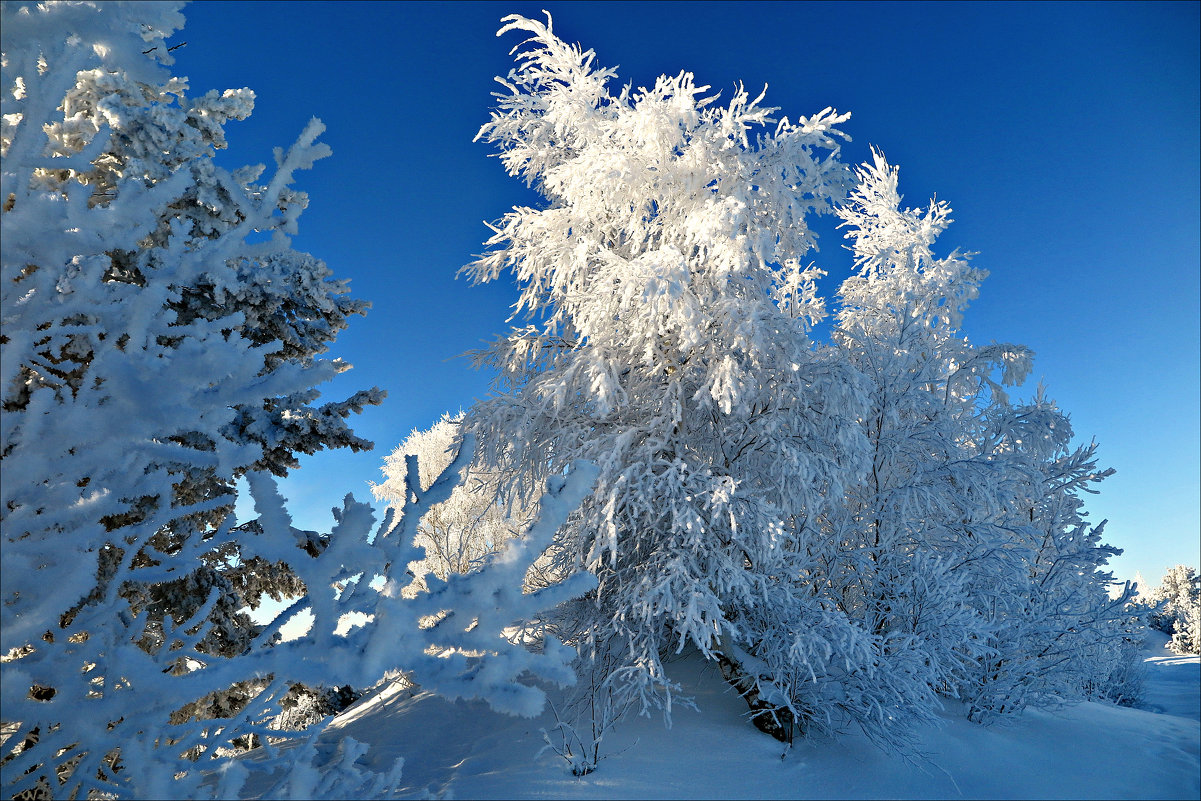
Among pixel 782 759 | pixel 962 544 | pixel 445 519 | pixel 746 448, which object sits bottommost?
pixel 782 759

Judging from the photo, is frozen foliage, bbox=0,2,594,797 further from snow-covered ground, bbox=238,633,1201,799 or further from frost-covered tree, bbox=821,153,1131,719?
frost-covered tree, bbox=821,153,1131,719

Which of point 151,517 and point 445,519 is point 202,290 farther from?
point 445,519

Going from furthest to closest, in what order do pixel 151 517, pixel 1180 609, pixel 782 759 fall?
1. pixel 1180 609
2. pixel 782 759
3. pixel 151 517

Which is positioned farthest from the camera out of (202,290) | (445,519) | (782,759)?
(445,519)

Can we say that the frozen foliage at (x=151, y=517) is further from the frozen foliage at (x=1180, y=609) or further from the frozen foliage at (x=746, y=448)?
the frozen foliage at (x=1180, y=609)

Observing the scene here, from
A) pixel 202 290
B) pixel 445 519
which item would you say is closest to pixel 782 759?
pixel 202 290

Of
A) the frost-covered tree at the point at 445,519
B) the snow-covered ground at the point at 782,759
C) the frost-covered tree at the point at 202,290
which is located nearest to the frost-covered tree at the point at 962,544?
the snow-covered ground at the point at 782,759

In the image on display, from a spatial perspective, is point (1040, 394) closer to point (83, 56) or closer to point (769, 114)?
point (769, 114)

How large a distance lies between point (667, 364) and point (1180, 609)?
28.3m

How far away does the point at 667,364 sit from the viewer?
7.14 m

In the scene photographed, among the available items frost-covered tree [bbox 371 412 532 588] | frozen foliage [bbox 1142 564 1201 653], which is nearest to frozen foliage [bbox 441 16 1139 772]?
frost-covered tree [bbox 371 412 532 588]

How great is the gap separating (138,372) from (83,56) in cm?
122

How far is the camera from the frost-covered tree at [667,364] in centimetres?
601

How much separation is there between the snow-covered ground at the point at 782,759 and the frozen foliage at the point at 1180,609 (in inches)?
665
